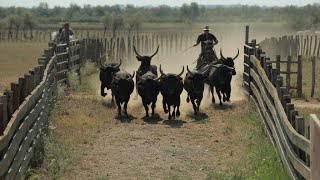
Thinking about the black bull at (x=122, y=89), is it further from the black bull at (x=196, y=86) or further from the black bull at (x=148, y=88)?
the black bull at (x=196, y=86)

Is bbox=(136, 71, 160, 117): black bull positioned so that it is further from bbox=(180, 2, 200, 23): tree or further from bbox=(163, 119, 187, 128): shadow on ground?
bbox=(180, 2, 200, 23): tree

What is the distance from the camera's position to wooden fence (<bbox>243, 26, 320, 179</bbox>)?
6047 millimetres

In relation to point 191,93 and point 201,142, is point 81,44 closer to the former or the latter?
point 191,93

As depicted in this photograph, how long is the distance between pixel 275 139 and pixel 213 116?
5.18m

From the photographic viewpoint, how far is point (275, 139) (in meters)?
9.11

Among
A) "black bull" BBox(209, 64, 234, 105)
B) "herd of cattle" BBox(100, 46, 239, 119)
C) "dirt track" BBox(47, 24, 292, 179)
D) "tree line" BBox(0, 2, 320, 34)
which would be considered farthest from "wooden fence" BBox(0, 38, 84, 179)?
"tree line" BBox(0, 2, 320, 34)

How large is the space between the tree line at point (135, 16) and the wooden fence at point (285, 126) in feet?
95.5

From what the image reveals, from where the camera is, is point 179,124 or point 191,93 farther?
point 191,93

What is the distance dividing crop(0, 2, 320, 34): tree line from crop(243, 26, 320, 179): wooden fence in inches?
1146

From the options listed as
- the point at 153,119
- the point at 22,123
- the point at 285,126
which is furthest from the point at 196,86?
the point at 22,123

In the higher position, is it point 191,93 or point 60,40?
point 60,40

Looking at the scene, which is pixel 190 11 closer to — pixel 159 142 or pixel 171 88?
pixel 171 88

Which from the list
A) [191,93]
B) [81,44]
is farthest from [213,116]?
[81,44]

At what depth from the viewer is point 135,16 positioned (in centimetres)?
8294
